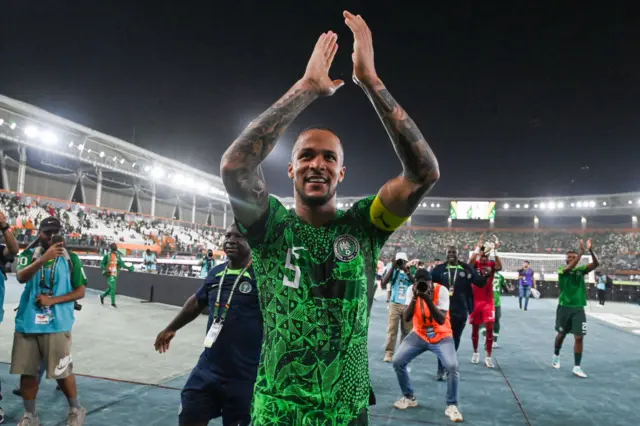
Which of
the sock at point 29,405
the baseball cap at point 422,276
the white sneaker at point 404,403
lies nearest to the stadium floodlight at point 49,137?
the sock at point 29,405

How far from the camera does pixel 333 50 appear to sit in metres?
1.99

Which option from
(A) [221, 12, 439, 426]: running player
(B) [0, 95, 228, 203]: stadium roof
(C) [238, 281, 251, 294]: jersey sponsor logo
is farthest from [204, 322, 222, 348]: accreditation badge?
(B) [0, 95, 228, 203]: stadium roof

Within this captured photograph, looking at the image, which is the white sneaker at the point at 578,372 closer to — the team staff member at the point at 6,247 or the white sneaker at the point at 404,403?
the white sneaker at the point at 404,403

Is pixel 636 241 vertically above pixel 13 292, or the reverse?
pixel 636 241

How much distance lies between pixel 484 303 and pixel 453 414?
381 cm

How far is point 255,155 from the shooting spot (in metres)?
1.71

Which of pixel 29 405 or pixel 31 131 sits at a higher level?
pixel 31 131

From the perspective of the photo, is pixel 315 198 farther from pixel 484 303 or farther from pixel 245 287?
pixel 484 303

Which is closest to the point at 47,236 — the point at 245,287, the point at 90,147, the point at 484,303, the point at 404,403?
the point at 245,287

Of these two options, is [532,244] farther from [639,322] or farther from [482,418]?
[482,418]

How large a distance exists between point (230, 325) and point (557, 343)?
7357mm

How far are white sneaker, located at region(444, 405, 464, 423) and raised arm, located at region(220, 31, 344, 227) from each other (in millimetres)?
4689

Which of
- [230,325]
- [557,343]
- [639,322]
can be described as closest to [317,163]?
[230,325]

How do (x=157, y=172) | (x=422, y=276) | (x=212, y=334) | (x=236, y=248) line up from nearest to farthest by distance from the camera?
(x=212, y=334), (x=236, y=248), (x=422, y=276), (x=157, y=172)
